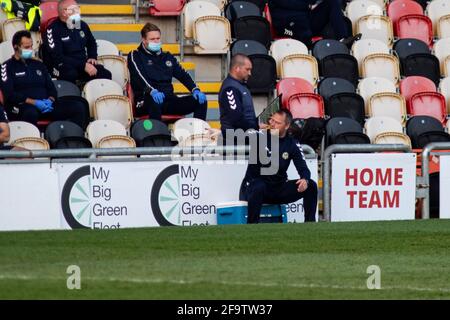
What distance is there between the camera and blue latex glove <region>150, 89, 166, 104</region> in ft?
55.4

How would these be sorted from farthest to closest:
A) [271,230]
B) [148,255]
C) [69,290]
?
[271,230] → [148,255] → [69,290]

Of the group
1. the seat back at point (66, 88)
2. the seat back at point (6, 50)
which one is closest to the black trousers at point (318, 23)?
the seat back at point (66, 88)

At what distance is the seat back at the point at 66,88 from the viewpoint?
676 inches

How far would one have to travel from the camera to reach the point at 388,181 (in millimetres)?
15641

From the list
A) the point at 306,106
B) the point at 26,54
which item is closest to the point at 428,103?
the point at 306,106

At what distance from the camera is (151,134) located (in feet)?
54.5

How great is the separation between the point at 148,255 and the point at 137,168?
3993 mm

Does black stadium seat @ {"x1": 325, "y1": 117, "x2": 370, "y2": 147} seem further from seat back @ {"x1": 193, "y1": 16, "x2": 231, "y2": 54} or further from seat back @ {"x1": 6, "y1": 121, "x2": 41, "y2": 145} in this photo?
seat back @ {"x1": 6, "y1": 121, "x2": 41, "y2": 145}

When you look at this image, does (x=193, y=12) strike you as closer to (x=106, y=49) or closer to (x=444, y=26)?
(x=106, y=49)

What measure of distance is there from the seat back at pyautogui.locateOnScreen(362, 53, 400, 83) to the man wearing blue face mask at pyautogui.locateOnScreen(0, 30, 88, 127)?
457 centimetres

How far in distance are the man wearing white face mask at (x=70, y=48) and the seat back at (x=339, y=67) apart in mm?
3194

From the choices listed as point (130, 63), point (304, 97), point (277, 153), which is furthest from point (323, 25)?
point (277, 153)

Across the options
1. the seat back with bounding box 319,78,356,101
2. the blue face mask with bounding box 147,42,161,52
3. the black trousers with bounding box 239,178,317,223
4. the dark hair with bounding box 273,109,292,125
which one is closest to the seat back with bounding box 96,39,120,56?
the blue face mask with bounding box 147,42,161,52
